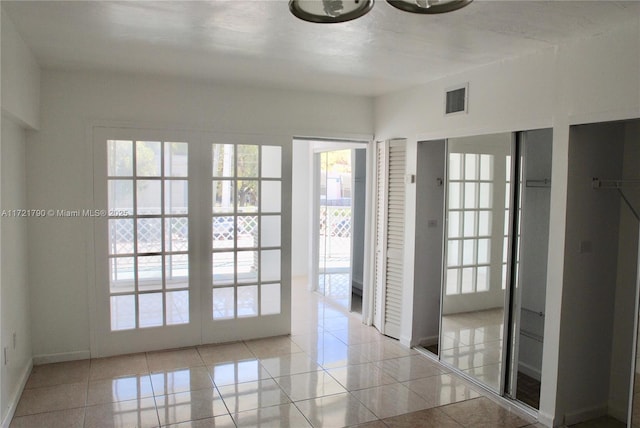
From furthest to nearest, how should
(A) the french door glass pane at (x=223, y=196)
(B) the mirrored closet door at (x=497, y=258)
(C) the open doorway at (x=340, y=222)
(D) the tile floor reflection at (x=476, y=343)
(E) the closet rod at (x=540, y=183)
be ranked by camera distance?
(C) the open doorway at (x=340, y=222), (A) the french door glass pane at (x=223, y=196), (D) the tile floor reflection at (x=476, y=343), (B) the mirrored closet door at (x=497, y=258), (E) the closet rod at (x=540, y=183)

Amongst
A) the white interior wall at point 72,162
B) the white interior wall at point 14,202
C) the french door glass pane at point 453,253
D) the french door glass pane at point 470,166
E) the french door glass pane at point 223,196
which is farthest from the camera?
the french door glass pane at point 223,196

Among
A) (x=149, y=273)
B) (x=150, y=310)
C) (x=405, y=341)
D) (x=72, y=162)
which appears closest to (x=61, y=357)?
(x=150, y=310)

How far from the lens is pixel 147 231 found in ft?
14.4

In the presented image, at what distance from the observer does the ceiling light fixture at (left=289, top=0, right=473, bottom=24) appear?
1.59 metres

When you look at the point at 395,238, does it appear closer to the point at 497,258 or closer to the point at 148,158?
the point at 497,258

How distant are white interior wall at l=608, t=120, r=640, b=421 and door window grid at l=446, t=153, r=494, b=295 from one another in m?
0.90

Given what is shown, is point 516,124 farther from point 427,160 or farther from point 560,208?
point 427,160

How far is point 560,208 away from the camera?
3154 millimetres

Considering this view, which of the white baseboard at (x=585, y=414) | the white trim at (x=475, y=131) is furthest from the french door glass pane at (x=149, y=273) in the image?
the white baseboard at (x=585, y=414)

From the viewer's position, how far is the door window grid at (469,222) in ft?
12.6

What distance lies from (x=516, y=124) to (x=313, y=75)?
5.75 feet

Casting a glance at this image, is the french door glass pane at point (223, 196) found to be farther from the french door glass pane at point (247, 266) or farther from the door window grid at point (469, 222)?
the door window grid at point (469, 222)

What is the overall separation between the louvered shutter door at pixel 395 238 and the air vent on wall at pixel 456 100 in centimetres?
71

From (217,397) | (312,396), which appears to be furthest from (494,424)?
(217,397)
